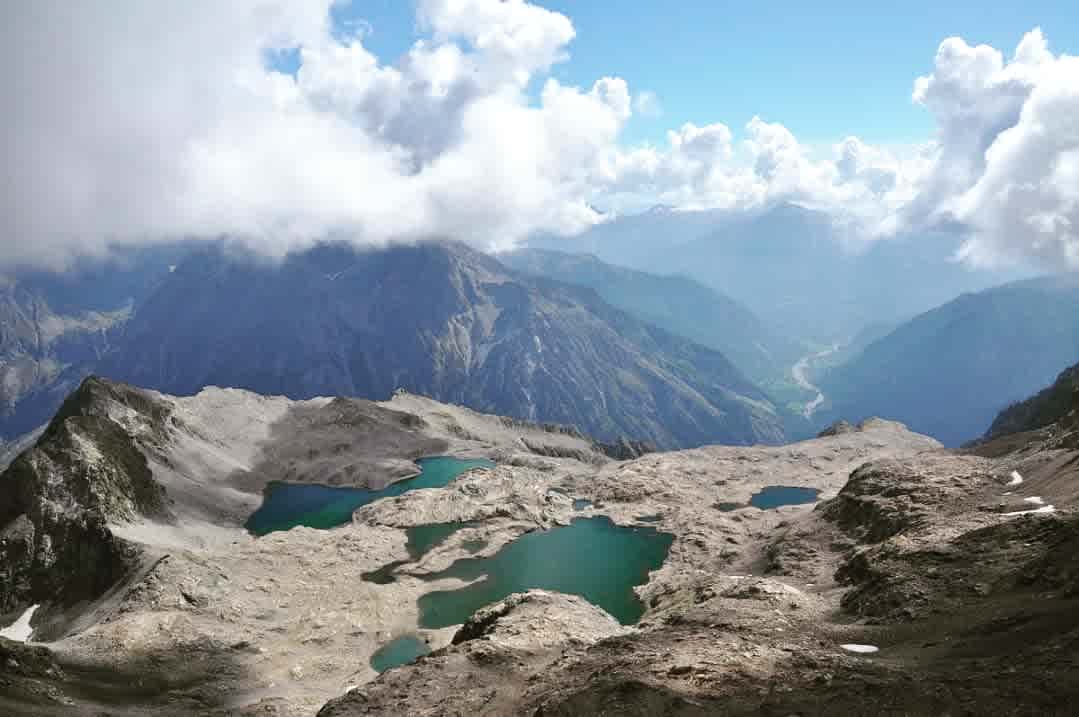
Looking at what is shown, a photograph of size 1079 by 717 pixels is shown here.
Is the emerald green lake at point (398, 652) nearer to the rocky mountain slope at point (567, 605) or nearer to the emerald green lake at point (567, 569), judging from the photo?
the rocky mountain slope at point (567, 605)

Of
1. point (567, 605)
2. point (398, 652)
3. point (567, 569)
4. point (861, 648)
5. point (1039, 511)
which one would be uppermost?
point (1039, 511)

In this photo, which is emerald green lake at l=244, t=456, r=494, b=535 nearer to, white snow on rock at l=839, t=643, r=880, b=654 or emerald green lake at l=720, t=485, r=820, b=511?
emerald green lake at l=720, t=485, r=820, b=511

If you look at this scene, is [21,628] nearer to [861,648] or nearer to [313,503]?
[313,503]

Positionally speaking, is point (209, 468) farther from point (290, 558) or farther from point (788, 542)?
point (788, 542)

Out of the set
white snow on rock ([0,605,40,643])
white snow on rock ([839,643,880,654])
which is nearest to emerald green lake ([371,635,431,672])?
white snow on rock ([0,605,40,643])

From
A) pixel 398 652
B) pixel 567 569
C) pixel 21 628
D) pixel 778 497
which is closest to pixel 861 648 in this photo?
pixel 398 652

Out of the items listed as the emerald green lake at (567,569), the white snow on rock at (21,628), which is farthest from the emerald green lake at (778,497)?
the white snow on rock at (21,628)
